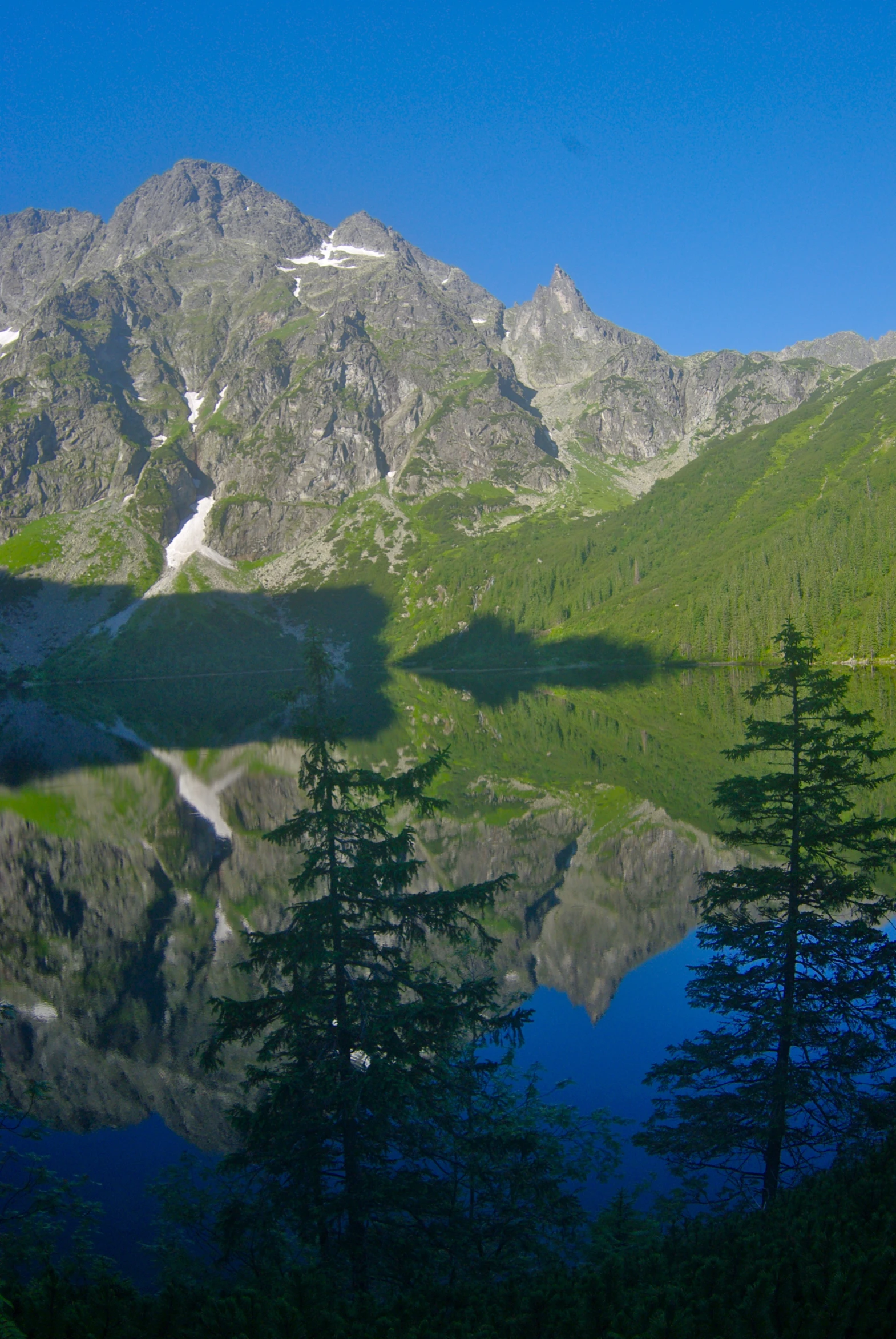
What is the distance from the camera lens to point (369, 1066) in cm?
1393

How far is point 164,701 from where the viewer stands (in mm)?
158125

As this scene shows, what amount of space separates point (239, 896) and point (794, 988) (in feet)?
91.9

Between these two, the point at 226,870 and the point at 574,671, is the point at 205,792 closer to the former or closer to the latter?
the point at 226,870

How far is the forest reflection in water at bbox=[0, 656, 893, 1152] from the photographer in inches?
952

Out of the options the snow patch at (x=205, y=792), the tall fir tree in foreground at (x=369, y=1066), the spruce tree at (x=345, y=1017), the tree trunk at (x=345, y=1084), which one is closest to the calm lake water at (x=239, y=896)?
the snow patch at (x=205, y=792)

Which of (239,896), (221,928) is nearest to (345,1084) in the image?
(221,928)

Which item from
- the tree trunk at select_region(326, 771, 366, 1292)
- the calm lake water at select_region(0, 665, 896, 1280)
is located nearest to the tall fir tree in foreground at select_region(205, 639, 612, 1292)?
the tree trunk at select_region(326, 771, 366, 1292)

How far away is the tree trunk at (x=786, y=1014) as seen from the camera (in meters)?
15.0

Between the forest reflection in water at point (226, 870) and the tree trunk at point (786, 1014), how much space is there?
593 centimetres

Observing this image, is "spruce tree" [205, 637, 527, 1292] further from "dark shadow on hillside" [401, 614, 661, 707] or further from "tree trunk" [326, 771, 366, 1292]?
"dark shadow on hillside" [401, 614, 661, 707]

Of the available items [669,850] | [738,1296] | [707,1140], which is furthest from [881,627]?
[738,1296]

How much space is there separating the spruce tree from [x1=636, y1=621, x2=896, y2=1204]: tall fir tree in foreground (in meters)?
5.86

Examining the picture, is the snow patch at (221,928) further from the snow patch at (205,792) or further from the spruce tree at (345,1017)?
the spruce tree at (345,1017)

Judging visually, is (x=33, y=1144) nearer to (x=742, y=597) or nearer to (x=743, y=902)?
(x=743, y=902)
